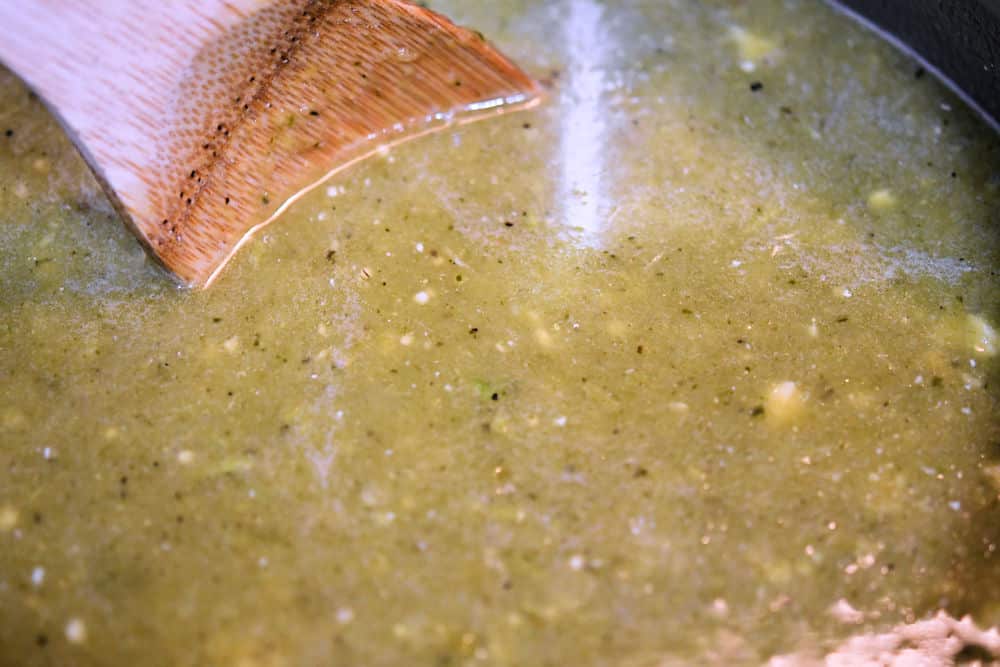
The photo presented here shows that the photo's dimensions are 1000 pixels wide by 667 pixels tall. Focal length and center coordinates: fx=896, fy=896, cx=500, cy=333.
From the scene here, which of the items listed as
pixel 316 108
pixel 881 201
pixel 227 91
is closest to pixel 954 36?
pixel 881 201

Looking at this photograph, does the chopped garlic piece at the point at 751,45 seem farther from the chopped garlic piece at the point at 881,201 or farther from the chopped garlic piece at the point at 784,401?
the chopped garlic piece at the point at 784,401

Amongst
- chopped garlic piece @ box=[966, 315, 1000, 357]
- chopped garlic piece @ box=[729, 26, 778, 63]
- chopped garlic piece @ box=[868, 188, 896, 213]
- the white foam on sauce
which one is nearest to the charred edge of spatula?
the white foam on sauce

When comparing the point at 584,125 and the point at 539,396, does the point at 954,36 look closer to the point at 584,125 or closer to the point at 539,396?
the point at 584,125

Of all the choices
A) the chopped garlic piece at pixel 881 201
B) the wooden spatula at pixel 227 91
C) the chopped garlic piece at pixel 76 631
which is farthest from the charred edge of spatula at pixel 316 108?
the chopped garlic piece at pixel 881 201

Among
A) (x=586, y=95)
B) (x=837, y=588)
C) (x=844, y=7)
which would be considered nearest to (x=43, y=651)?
(x=837, y=588)

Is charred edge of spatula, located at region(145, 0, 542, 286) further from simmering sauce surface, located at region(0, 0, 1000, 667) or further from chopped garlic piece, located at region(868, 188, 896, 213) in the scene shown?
chopped garlic piece, located at region(868, 188, 896, 213)

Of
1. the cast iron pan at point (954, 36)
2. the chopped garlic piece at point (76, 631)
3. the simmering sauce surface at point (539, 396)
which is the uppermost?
the cast iron pan at point (954, 36)
